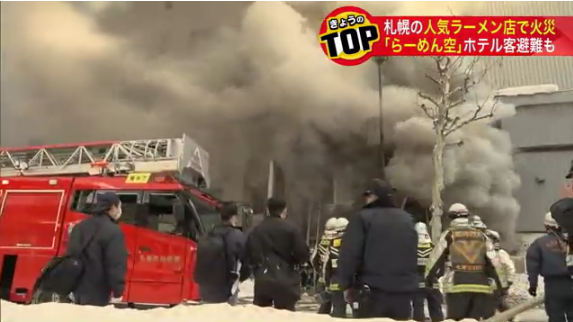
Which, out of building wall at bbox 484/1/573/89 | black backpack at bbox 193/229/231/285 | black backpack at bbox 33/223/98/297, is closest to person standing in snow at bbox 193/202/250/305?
black backpack at bbox 193/229/231/285

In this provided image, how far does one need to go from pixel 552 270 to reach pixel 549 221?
291mm

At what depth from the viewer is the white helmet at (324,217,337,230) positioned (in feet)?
11.6

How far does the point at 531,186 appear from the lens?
3445 mm

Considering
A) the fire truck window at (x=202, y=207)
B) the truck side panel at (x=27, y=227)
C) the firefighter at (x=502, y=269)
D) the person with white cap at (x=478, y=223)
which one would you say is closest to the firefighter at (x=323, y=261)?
the fire truck window at (x=202, y=207)

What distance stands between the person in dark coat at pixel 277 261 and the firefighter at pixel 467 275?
81cm

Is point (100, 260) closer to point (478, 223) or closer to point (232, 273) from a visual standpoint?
point (232, 273)

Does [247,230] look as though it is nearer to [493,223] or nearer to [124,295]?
[124,295]

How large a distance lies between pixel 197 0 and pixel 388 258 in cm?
230

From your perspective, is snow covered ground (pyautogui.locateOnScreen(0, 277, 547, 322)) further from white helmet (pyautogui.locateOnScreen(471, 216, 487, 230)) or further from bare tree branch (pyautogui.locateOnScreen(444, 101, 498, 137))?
bare tree branch (pyautogui.locateOnScreen(444, 101, 498, 137))

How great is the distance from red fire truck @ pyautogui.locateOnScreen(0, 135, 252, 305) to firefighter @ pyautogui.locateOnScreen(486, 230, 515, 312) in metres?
1.56

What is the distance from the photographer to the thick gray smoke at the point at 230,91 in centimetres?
355

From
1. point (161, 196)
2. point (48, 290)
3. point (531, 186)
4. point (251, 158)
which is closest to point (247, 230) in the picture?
point (251, 158)

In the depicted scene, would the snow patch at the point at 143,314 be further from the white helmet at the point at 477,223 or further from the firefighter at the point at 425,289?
the white helmet at the point at 477,223

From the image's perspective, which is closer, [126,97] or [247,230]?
[247,230]
